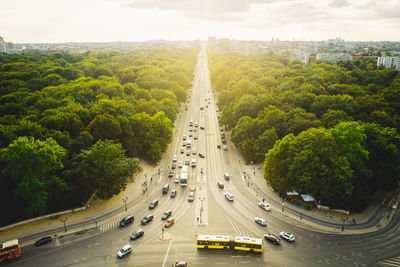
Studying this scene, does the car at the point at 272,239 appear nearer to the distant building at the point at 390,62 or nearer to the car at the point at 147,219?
the car at the point at 147,219

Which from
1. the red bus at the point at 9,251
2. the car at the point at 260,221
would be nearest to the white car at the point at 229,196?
the car at the point at 260,221

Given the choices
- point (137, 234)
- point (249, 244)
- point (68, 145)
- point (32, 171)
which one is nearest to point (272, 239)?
point (249, 244)

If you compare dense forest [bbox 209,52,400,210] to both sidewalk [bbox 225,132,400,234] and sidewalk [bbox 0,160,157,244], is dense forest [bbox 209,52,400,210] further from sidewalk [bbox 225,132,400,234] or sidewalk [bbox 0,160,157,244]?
sidewalk [bbox 0,160,157,244]

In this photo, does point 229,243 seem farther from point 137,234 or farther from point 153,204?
point 153,204

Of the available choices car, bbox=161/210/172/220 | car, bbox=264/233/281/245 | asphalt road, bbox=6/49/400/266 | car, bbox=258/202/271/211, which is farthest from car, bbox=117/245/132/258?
car, bbox=258/202/271/211

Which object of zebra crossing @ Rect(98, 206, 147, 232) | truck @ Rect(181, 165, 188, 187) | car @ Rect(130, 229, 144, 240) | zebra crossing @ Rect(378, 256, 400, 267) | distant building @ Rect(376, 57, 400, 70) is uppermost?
distant building @ Rect(376, 57, 400, 70)

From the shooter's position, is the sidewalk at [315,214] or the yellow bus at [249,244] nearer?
the yellow bus at [249,244]
